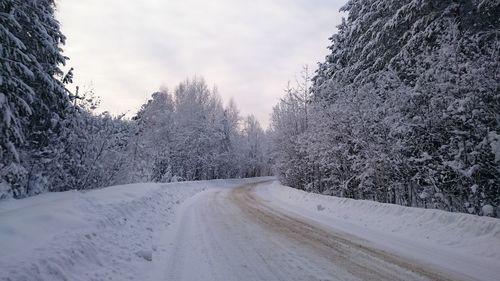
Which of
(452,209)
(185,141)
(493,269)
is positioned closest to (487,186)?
(452,209)

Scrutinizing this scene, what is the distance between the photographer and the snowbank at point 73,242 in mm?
5023

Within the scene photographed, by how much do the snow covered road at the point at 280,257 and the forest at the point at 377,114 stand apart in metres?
4.66

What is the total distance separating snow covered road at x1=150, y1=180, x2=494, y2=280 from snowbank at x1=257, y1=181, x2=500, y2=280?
0.50m

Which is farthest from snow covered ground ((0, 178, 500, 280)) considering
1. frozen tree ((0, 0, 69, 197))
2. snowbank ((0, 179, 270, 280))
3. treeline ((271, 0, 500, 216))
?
frozen tree ((0, 0, 69, 197))

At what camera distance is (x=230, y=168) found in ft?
213

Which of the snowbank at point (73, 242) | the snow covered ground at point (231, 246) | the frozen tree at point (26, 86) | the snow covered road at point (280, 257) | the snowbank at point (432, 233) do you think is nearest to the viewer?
the snowbank at point (73, 242)

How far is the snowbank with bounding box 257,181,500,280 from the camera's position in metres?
7.02

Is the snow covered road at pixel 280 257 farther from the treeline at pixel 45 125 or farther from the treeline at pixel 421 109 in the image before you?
the treeline at pixel 45 125

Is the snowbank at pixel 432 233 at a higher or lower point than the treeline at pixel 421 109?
lower

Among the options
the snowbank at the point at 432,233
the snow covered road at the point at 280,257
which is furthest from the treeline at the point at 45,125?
the snowbank at the point at 432,233

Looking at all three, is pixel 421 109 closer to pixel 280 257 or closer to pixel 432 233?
pixel 432 233

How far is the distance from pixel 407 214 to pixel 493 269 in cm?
490

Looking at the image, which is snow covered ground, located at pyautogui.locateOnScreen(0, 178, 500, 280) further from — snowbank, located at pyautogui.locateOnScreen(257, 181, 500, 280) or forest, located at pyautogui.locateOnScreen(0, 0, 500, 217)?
forest, located at pyautogui.locateOnScreen(0, 0, 500, 217)

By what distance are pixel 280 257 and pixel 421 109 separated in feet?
27.4
